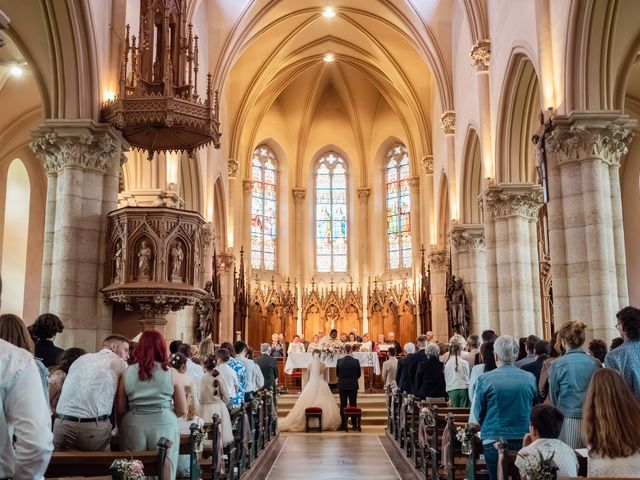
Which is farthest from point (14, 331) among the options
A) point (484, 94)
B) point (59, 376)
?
point (484, 94)

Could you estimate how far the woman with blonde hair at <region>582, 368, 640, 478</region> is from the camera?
11.4 ft

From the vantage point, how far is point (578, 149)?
10.8 meters

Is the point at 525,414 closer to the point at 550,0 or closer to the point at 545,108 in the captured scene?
the point at 545,108

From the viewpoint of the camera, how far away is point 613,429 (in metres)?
3.46

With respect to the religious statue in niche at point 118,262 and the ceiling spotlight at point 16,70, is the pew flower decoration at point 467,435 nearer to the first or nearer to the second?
the religious statue in niche at point 118,262

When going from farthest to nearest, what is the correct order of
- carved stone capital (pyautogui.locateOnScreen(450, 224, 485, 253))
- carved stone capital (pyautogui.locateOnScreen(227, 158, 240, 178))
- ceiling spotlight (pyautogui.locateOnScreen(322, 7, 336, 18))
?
carved stone capital (pyautogui.locateOnScreen(227, 158, 240, 178)) < ceiling spotlight (pyautogui.locateOnScreen(322, 7, 336, 18)) < carved stone capital (pyautogui.locateOnScreen(450, 224, 485, 253))

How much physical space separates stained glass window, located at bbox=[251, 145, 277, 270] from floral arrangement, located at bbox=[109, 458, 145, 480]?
24670mm

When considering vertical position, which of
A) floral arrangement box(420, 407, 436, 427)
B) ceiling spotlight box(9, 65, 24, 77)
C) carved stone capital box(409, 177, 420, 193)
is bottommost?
floral arrangement box(420, 407, 436, 427)

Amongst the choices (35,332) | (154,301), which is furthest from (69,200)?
(35,332)

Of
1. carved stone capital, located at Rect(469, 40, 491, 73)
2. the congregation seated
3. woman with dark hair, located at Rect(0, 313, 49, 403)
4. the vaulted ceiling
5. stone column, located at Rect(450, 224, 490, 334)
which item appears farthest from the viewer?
the vaulted ceiling

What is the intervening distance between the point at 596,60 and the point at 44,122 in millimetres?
8301

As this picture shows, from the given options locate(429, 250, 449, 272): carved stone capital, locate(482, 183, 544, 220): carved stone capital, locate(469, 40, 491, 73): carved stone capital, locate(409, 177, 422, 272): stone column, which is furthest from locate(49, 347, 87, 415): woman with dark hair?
locate(409, 177, 422, 272): stone column

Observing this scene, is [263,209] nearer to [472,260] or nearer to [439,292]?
[439,292]

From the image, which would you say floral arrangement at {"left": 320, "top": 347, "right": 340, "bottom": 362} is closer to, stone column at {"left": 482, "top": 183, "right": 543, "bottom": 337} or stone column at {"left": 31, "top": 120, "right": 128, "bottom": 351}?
stone column at {"left": 482, "top": 183, "right": 543, "bottom": 337}
